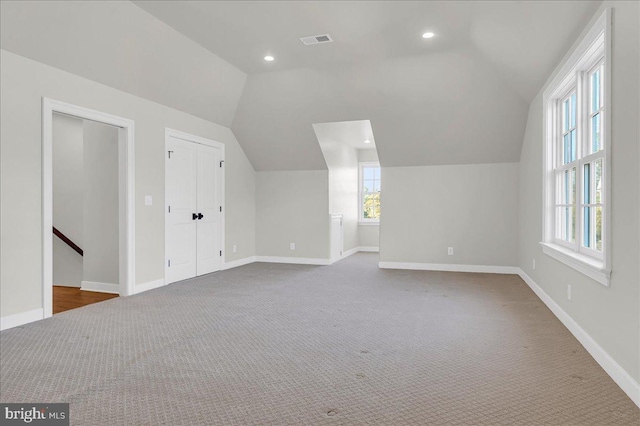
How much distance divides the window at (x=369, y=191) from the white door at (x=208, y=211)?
13.7ft

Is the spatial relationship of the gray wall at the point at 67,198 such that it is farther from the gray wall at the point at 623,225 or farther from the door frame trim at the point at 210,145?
the gray wall at the point at 623,225

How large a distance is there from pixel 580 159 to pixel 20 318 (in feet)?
16.8

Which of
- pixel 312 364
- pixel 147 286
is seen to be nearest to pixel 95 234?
pixel 147 286

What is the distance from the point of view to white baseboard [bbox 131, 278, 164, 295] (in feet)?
16.3

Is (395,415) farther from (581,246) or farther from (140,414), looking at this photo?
(581,246)

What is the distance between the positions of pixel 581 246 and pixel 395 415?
237 cm

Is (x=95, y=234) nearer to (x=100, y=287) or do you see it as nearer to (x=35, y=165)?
(x=100, y=287)

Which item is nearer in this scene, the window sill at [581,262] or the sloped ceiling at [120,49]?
the window sill at [581,262]

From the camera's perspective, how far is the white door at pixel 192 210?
18.3 feet

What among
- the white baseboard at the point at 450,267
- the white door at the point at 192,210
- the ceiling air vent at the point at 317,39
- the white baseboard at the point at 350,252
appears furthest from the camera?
the white baseboard at the point at 350,252

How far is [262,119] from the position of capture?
6727 millimetres

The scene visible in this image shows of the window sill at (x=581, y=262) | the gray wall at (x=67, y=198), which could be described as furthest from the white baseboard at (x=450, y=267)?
the gray wall at (x=67, y=198)

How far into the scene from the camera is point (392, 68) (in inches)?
211

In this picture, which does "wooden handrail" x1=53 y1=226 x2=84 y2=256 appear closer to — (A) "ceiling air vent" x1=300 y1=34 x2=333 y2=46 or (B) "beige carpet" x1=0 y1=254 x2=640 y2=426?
(B) "beige carpet" x1=0 y1=254 x2=640 y2=426
